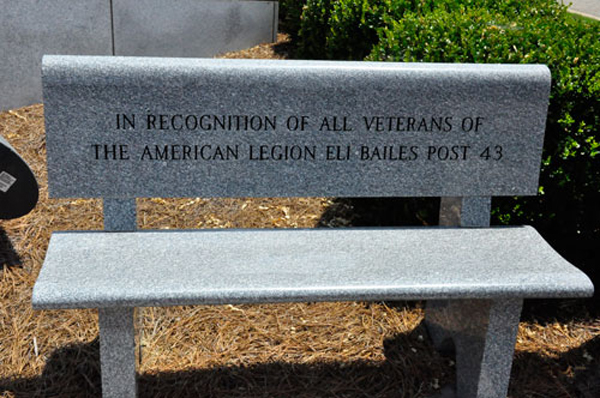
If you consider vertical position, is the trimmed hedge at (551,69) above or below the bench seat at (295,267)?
above

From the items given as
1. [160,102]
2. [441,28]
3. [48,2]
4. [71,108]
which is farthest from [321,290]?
[48,2]

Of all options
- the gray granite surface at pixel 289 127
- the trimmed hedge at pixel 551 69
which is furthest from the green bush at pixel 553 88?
the gray granite surface at pixel 289 127

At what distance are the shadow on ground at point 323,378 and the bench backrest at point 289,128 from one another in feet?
2.76

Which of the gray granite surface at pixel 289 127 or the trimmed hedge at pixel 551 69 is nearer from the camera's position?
the gray granite surface at pixel 289 127

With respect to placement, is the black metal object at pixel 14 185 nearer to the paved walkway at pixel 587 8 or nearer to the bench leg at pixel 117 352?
the bench leg at pixel 117 352

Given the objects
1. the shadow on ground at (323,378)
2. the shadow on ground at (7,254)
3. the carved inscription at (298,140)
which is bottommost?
the shadow on ground at (323,378)

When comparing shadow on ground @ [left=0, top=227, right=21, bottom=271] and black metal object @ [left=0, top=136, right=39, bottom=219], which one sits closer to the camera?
black metal object @ [left=0, top=136, right=39, bottom=219]

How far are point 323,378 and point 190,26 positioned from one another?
3.90 m

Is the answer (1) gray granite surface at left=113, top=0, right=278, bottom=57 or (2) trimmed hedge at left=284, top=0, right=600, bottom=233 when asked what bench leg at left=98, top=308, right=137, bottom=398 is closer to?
(2) trimmed hedge at left=284, top=0, right=600, bottom=233

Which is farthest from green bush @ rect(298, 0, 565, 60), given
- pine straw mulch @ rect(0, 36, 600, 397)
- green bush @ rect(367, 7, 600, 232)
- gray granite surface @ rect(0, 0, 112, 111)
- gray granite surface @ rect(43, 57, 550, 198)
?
pine straw mulch @ rect(0, 36, 600, 397)

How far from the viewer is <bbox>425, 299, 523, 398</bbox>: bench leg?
2.86 metres

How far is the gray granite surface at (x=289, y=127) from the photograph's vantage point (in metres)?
2.77

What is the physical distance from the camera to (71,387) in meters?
3.09

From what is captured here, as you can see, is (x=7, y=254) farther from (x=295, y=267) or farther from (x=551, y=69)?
(x=551, y=69)
